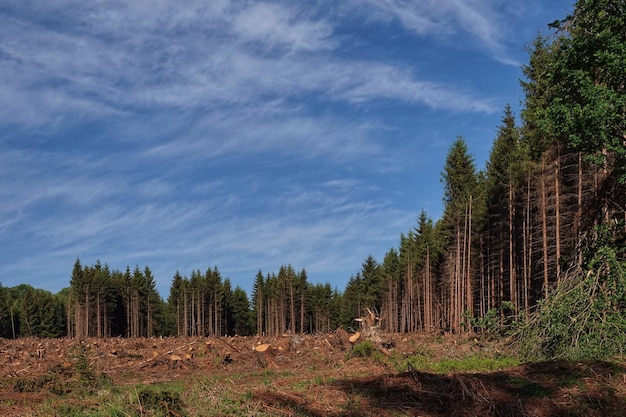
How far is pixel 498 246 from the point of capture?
4438 centimetres

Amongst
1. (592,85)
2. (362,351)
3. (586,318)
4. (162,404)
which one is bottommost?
(362,351)

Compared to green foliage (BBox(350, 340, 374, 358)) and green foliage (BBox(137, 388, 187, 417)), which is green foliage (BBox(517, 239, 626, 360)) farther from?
green foliage (BBox(137, 388, 187, 417))

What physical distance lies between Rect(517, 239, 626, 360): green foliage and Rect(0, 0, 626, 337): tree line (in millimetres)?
179

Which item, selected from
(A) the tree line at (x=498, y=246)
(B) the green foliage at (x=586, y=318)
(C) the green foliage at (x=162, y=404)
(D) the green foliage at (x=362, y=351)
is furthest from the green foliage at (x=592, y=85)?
(C) the green foliage at (x=162, y=404)

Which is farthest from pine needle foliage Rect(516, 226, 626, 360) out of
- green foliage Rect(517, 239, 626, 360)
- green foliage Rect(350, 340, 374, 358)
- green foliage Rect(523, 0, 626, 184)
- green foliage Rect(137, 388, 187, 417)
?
green foliage Rect(137, 388, 187, 417)

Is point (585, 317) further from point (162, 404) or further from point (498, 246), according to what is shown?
point (498, 246)

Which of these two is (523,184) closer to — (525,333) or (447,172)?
(447,172)

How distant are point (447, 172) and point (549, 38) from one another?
127ft

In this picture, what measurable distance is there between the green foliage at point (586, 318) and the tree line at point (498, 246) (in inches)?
7.0

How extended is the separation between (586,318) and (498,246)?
Answer: 3219cm

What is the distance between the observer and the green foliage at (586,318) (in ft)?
42.6

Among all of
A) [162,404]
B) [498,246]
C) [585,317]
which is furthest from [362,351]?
[498,246]

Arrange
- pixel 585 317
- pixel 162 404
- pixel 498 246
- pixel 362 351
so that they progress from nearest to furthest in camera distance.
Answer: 1. pixel 162 404
2. pixel 585 317
3. pixel 362 351
4. pixel 498 246

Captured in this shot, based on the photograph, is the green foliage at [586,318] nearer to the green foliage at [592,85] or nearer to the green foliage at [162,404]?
the green foliage at [592,85]
